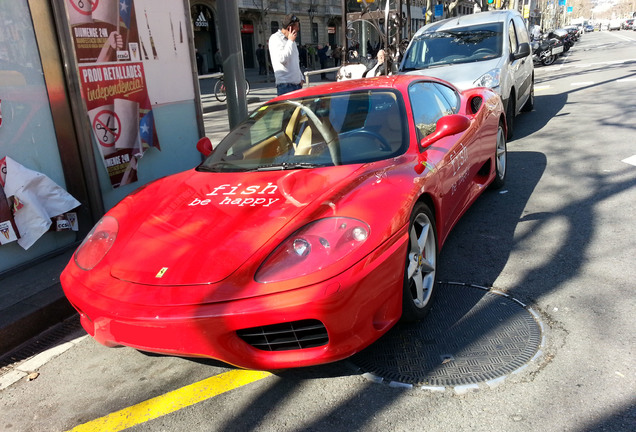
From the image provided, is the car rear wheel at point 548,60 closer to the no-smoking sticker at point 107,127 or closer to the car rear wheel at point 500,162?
the car rear wheel at point 500,162

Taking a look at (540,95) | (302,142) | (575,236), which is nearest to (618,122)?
(540,95)

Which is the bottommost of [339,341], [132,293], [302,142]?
[339,341]

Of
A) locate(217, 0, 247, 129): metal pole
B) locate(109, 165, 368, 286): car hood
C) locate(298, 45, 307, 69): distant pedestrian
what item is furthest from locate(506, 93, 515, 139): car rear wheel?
locate(298, 45, 307, 69): distant pedestrian

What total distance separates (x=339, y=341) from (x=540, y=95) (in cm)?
Result: 1168

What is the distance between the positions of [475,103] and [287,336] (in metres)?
3.48

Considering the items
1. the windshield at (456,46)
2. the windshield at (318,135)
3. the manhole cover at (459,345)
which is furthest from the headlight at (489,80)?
the manhole cover at (459,345)

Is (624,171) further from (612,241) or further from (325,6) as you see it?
(325,6)

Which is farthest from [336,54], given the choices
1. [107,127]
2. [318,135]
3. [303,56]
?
[318,135]

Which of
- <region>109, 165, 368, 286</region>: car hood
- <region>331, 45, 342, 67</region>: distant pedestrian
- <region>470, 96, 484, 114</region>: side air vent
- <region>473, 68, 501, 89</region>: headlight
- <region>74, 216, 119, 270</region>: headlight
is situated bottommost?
<region>74, 216, 119, 270</region>: headlight

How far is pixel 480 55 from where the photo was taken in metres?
7.65

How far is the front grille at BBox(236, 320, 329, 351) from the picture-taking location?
2174 mm

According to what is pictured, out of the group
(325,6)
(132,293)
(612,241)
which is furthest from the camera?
(325,6)

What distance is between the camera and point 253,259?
2.24 metres

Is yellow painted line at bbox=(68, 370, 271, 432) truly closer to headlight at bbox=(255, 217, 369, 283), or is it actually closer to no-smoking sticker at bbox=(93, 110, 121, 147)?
headlight at bbox=(255, 217, 369, 283)
